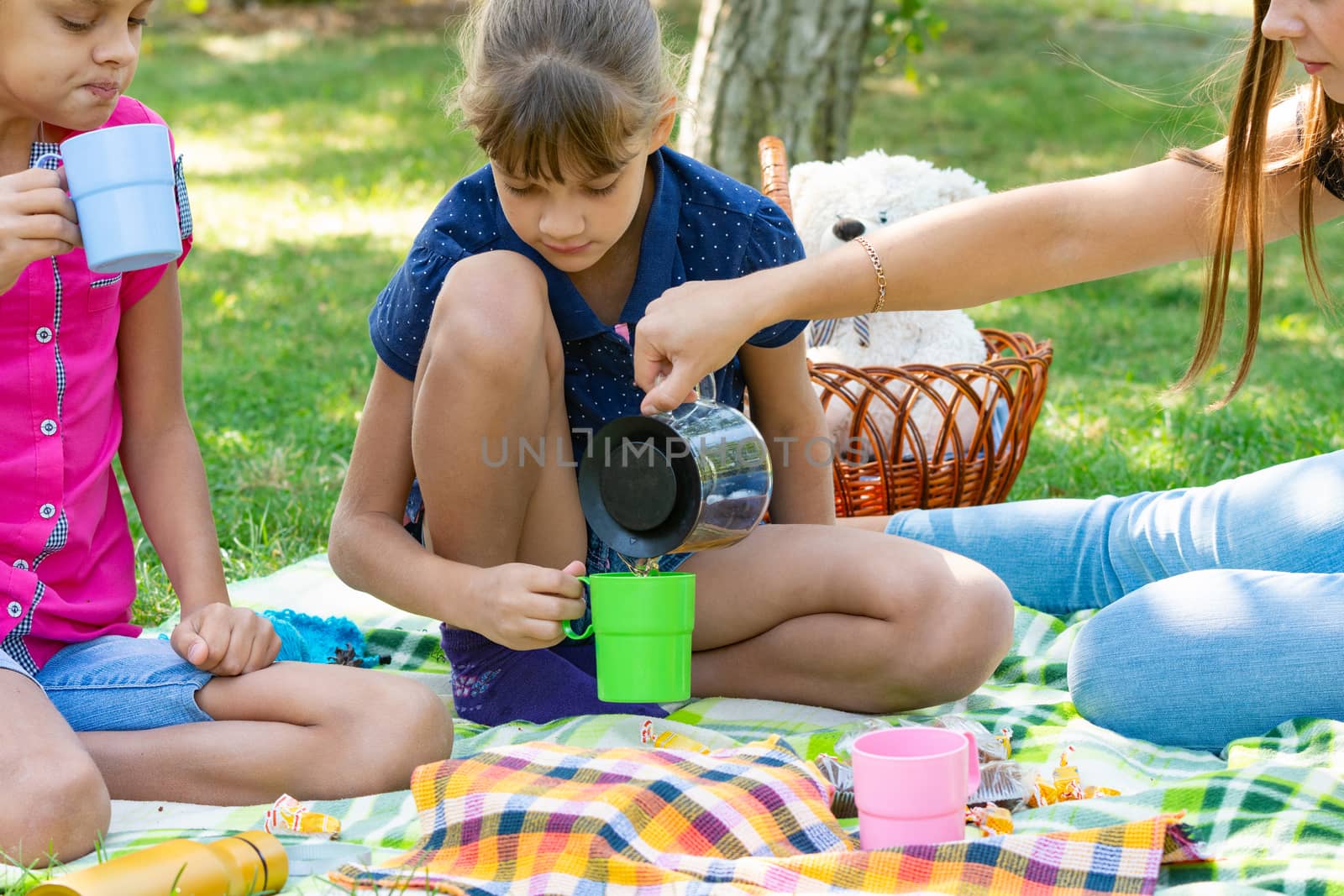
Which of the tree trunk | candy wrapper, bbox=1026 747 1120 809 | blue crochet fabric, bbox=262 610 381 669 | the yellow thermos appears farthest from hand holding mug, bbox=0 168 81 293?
the tree trunk

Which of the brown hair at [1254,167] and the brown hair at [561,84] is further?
the brown hair at [1254,167]

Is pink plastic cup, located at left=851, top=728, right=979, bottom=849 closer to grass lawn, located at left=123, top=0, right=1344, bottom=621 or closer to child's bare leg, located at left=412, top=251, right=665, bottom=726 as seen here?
child's bare leg, located at left=412, top=251, right=665, bottom=726

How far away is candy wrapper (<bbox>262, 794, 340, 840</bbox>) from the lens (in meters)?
1.78

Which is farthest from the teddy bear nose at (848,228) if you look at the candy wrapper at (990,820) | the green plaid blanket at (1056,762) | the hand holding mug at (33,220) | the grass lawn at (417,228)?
the hand holding mug at (33,220)

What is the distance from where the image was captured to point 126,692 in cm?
194

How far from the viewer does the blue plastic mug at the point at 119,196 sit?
1666 mm

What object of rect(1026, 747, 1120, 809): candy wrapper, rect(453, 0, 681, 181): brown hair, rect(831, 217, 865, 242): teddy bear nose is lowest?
rect(1026, 747, 1120, 809): candy wrapper

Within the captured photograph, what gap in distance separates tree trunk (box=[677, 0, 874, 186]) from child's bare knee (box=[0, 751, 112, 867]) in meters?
3.06

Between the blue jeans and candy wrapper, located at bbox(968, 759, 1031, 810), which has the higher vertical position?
the blue jeans

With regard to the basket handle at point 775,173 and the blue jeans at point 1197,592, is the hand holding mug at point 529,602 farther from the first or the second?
the basket handle at point 775,173

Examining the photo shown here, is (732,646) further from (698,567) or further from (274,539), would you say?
(274,539)

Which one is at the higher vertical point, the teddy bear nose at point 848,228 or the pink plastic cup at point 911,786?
the teddy bear nose at point 848,228

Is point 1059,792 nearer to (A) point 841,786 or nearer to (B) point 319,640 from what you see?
(A) point 841,786

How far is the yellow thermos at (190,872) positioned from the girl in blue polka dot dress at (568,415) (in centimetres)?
43
